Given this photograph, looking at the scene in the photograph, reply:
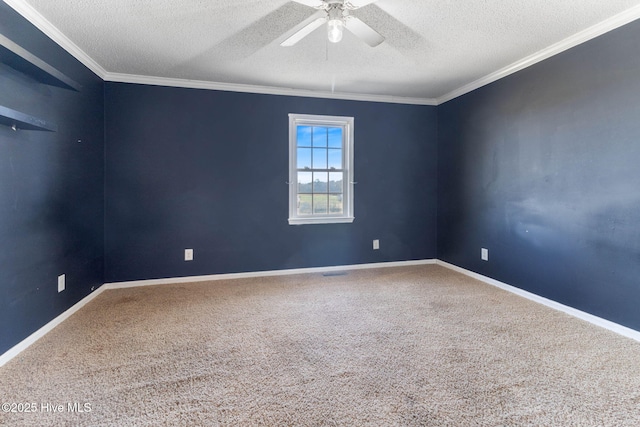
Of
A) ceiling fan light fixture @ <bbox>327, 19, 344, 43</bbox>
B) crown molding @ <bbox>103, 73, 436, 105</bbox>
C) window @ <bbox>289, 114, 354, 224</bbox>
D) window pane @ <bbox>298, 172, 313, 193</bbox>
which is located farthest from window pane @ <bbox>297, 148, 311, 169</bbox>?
ceiling fan light fixture @ <bbox>327, 19, 344, 43</bbox>

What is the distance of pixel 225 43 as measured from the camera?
9.02 feet

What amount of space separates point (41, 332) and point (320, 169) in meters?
3.19

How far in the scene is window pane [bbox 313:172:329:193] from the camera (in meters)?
Result: 4.27

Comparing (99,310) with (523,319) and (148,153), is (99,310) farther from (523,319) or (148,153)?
(523,319)

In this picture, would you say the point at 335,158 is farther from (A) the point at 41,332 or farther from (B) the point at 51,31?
(A) the point at 41,332

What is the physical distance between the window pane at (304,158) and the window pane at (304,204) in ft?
Answer: 1.28

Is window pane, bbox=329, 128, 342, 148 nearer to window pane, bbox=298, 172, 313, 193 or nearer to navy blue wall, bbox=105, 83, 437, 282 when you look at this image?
navy blue wall, bbox=105, 83, 437, 282

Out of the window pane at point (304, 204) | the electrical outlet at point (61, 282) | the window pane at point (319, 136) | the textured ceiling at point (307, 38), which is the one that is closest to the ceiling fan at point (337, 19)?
the textured ceiling at point (307, 38)

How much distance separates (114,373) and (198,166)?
2.43m

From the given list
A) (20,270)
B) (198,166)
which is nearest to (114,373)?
(20,270)

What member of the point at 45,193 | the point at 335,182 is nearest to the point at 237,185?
the point at 335,182

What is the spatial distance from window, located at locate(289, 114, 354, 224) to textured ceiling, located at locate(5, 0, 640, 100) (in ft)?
1.98

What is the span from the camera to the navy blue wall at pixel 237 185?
3594 mm

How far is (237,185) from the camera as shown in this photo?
12.9 feet
